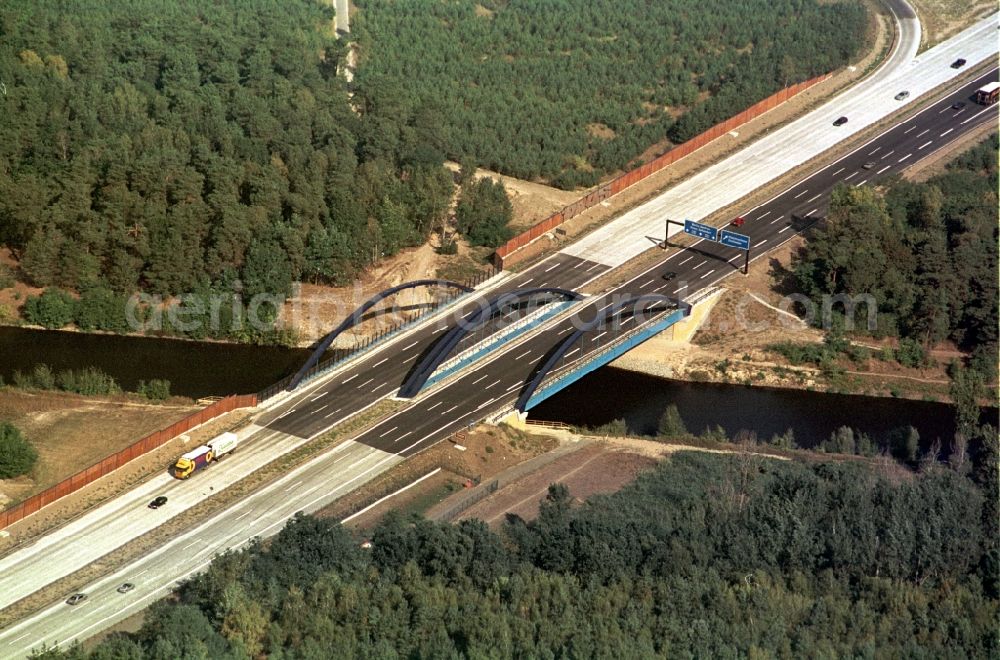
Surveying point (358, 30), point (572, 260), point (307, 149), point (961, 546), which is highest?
point (358, 30)

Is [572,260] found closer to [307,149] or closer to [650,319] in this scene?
[650,319]

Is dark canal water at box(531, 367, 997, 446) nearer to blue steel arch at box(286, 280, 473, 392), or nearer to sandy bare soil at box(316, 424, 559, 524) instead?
sandy bare soil at box(316, 424, 559, 524)

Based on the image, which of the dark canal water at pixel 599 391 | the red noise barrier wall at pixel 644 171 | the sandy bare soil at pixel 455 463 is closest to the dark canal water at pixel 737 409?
the dark canal water at pixel 599 391

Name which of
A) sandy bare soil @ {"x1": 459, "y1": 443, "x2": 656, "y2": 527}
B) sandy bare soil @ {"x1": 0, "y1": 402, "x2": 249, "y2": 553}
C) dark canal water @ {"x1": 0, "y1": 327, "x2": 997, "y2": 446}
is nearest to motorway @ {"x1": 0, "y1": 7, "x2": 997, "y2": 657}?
sandy bare soil @ {"x1": 0, "y1": 402, "x2": 249, "y2": 553}

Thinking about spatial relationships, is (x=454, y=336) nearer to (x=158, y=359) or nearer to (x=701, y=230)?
(x=158, y=359)

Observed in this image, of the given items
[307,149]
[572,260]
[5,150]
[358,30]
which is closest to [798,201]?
[572,260]
